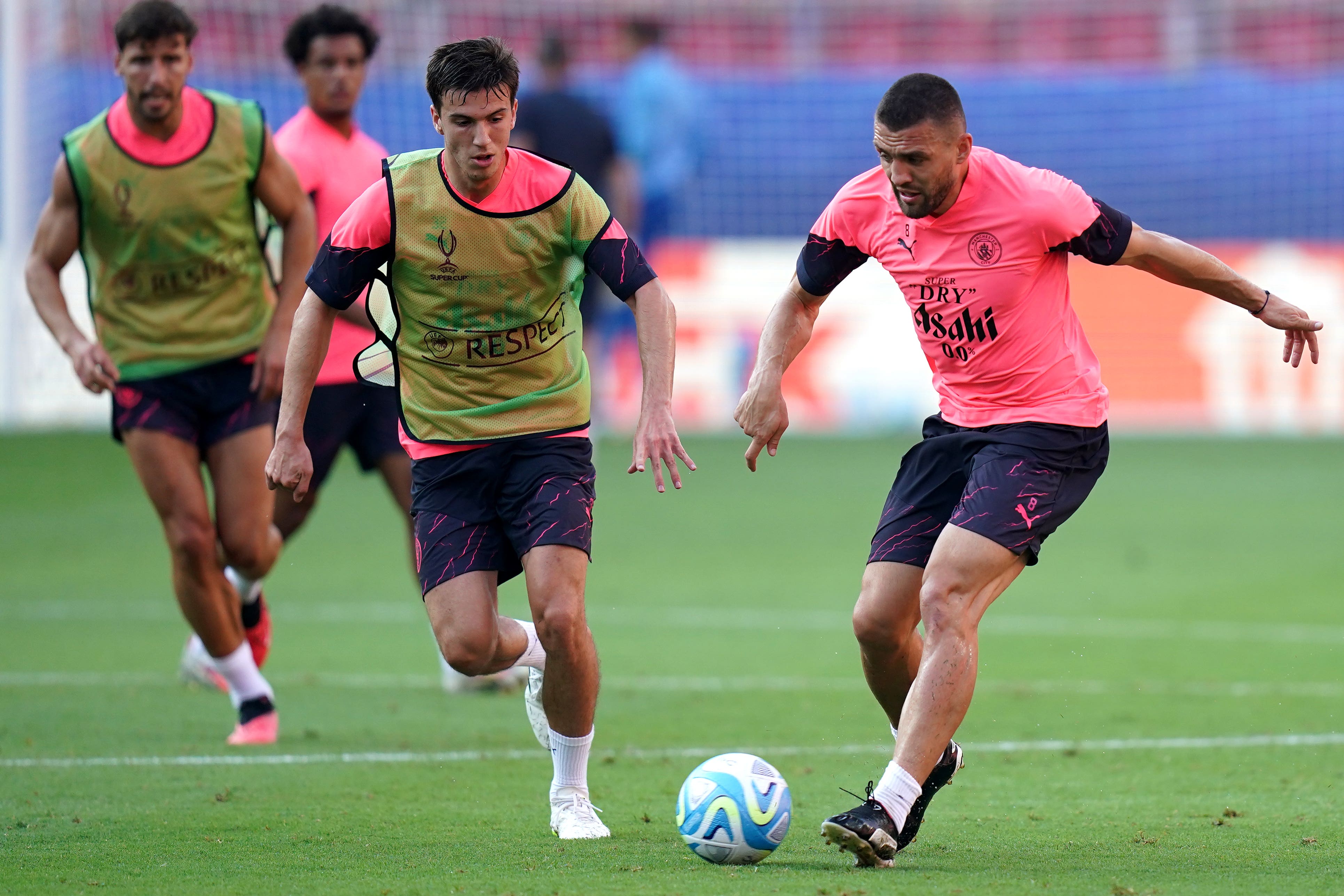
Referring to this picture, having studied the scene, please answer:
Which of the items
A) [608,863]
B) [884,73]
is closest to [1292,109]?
[884,73]

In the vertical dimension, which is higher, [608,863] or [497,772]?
[608,863]

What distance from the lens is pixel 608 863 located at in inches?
179

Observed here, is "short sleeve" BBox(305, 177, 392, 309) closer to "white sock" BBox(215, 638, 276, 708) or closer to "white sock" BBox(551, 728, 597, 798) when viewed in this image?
"white sock" BBox(551, 728, 597, 798)

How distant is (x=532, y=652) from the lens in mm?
5473

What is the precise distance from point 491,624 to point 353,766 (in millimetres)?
1294

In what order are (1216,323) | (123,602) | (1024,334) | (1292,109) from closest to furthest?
(1024,334) < (123,602) < (1216,323) < (1292,109)

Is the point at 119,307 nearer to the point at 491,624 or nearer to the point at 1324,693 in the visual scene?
the point at 491,624

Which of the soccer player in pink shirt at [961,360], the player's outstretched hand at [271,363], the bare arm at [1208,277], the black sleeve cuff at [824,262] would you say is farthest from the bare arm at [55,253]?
the bare arm at [1208,277]

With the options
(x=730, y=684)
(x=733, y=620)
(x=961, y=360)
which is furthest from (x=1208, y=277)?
(x=733, y=620)

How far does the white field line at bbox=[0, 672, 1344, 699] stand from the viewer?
25.2ft

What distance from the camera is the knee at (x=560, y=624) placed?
16.3ft

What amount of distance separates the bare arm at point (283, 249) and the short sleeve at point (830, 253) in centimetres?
235

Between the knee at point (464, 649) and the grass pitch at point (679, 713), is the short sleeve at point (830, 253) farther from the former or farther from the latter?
the grass pitch at point (679, 713)

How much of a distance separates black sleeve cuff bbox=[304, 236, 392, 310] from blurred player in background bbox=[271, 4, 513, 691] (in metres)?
2.38
